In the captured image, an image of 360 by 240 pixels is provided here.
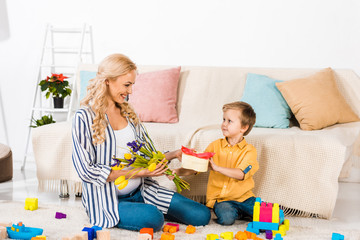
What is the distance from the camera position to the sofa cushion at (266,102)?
10.9ft

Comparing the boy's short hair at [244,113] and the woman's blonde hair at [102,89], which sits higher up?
the woman's blonde hair at [102,89]

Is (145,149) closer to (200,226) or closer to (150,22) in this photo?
(200,226)

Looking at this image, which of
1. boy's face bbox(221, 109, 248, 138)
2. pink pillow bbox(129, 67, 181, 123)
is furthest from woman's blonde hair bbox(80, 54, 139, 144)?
pink pillow bbox(129, 67, 181, 123)

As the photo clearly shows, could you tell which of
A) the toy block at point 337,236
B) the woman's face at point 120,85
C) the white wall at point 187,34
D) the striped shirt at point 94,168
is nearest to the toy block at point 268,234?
the toy block at point 337,236

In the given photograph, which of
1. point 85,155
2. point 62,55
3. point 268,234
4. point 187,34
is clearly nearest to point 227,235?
point 268,234

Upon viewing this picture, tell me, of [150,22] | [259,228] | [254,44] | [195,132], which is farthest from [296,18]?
[259,228]

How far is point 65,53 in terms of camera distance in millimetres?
4457

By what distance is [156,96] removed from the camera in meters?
3.54

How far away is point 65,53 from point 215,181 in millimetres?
2391

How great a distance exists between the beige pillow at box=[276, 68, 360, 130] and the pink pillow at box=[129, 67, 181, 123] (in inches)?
30.6

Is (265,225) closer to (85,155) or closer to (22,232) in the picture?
(85,155)

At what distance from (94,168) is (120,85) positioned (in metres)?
0.42

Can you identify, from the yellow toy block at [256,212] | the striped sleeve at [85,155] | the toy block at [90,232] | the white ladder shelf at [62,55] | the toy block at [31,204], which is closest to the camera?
the toy block at [90,232]

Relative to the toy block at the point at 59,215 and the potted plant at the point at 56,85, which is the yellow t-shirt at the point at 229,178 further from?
the potted plant at the point at 56,85
